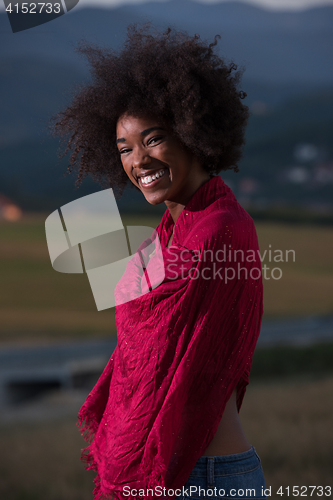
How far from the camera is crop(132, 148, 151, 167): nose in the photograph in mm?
1469

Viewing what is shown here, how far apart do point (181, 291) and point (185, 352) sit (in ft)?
0.56

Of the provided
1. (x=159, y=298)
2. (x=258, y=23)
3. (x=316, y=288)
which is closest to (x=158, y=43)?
(x=159, y=298)

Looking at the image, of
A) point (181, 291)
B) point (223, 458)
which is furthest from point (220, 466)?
point (181, 291)

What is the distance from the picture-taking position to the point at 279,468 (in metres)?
5.54

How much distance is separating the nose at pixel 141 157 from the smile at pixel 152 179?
0.04m

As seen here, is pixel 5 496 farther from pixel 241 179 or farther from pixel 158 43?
pixel 241 179

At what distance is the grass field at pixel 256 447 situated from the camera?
525cm

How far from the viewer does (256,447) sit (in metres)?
5.98

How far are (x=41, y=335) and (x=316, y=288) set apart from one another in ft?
33.0
